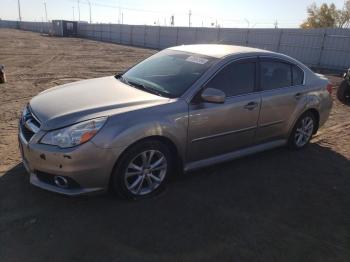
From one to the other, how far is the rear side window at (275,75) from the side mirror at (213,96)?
1089 millimetres

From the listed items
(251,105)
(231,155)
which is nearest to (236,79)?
(251,105)

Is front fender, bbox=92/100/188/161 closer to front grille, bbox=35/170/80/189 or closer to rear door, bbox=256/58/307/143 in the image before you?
front grille, bbox=35/170/80/189

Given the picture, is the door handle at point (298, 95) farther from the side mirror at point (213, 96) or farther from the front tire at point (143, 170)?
the front tire at point (143, 170)

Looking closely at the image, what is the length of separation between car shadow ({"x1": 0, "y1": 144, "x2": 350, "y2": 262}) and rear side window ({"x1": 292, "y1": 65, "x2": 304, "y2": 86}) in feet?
5.13

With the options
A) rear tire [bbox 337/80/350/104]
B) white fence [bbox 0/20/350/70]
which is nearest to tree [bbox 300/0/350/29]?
white fence [bbox 0/20/350/70]

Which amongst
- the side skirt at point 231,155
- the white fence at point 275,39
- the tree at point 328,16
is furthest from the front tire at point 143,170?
the tree at point 328,16

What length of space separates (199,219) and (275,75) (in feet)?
8.46

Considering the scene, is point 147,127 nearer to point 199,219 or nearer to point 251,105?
point 199,219

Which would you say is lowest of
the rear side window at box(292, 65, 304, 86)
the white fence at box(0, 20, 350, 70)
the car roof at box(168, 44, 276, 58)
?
the white fence at box(0, 20, 350, 70)

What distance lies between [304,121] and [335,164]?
2.73 ft

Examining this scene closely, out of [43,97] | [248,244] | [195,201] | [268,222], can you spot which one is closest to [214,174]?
[195,201]

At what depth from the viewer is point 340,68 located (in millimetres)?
21312

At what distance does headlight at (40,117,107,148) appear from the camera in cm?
350

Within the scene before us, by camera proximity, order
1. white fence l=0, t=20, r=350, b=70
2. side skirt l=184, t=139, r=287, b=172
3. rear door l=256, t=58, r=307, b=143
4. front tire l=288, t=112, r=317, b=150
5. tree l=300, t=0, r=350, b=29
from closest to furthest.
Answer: side skirt l=184, t=139, r=287, b=172 < rear door l=256, t=58, r=307, b=143 < front tire l=288, t=112, r=317, b=150 < white fence l=0, t=20, r=350, b=70 < tree l=300, t=0, r=350, b=29
